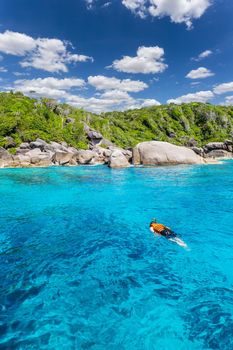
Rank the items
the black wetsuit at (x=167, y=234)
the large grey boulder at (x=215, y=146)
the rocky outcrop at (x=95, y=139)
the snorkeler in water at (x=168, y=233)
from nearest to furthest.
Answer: the snorkeler in water at (x=168, y=233) → the black wetsuit at (x=167, y=234) → the rocky outcrop at (x=95, y=139) → the large grey boulder at (x=215, y=146)

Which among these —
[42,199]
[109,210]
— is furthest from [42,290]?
[42,199]

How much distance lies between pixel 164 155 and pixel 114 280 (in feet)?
113

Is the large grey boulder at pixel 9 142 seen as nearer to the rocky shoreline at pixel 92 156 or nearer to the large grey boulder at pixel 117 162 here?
the rocky shoreline at pixel 92 156

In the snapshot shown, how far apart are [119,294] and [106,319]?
1.00m

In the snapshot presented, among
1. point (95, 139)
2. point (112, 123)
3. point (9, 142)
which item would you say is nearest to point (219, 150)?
point (95, 139)

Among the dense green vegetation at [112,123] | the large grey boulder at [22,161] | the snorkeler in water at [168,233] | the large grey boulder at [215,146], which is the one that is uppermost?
the dense green vegetation at [112,123]

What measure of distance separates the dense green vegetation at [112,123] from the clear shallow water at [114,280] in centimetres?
4716

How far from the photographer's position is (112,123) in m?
95.9

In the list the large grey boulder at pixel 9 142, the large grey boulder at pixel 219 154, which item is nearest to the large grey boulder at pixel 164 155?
the large grey boulder at pixel 9 142

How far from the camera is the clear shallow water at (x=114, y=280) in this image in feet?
17.7

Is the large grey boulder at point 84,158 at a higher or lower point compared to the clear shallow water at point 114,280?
higher

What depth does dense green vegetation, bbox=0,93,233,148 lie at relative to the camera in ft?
202

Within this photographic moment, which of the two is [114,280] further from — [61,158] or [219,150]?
[219,150]

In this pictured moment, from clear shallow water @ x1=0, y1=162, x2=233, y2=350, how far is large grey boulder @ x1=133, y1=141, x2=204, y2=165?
84.4 feet
